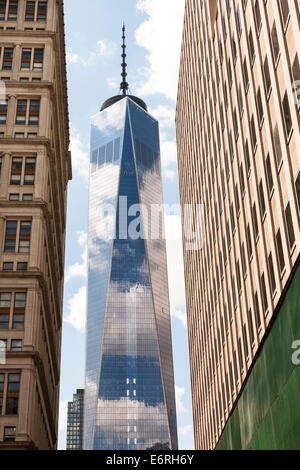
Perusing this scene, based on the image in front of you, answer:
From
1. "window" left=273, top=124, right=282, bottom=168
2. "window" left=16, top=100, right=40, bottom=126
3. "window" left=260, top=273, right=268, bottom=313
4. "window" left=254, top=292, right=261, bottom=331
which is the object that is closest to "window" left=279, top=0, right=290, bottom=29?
"window" left=273, top=124, right=282, bottom=168

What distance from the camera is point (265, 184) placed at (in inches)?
1467

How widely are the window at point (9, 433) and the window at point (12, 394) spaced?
130 cm

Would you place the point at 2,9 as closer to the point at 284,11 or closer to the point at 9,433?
the point at 9,433

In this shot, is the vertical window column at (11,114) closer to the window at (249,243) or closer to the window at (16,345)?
the window at (16,345)

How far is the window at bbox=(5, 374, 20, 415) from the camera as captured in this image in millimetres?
54469

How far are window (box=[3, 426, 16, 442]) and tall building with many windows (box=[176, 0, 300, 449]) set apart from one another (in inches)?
704

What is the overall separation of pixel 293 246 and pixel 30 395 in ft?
108

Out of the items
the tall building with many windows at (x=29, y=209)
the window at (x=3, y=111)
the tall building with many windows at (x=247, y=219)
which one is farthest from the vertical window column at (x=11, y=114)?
the tall building with many windows at (x=247, y=219)

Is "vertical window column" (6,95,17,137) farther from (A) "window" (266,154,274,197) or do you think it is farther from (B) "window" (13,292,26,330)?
(A) "window" (266,154,274,197)

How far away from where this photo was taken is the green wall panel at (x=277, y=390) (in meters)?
29.9

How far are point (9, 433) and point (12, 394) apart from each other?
3461 mm

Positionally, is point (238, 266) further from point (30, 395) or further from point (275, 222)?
point (30, 395)

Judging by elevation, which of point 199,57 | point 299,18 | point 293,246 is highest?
point 199,57
